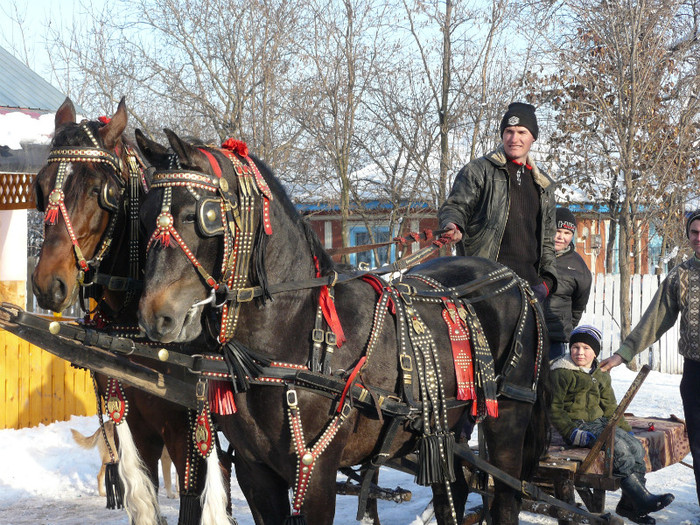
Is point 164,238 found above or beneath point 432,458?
above

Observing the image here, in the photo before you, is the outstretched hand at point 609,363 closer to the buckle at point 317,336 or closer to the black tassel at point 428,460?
the black tassel at point 428,460

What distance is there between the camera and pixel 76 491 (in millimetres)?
6934

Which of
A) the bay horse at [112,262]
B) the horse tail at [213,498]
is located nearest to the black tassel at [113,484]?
the bay horse at [112,262]

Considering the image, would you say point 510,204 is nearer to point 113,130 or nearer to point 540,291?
point 540,291

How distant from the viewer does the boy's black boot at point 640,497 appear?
5039mm

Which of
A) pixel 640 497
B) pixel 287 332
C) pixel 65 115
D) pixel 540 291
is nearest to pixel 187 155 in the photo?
pixel 287 332

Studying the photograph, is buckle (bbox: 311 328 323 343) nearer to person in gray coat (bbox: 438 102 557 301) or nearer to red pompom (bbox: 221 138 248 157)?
red pompom (bbox: 221 138 248 157)

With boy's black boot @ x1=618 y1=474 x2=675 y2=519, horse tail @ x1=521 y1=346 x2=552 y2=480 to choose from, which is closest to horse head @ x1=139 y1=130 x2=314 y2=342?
horse tail @ x1=521 y1=346 x2=552 y2=480

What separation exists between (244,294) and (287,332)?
0.91 feet

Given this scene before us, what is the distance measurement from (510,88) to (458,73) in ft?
3.64

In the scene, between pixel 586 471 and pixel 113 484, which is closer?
pixel 113 484

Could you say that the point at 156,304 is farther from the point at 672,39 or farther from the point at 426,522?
the point at 672,39

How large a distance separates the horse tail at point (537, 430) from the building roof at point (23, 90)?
20.8ft

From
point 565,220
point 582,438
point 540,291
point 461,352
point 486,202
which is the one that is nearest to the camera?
point 461,352
